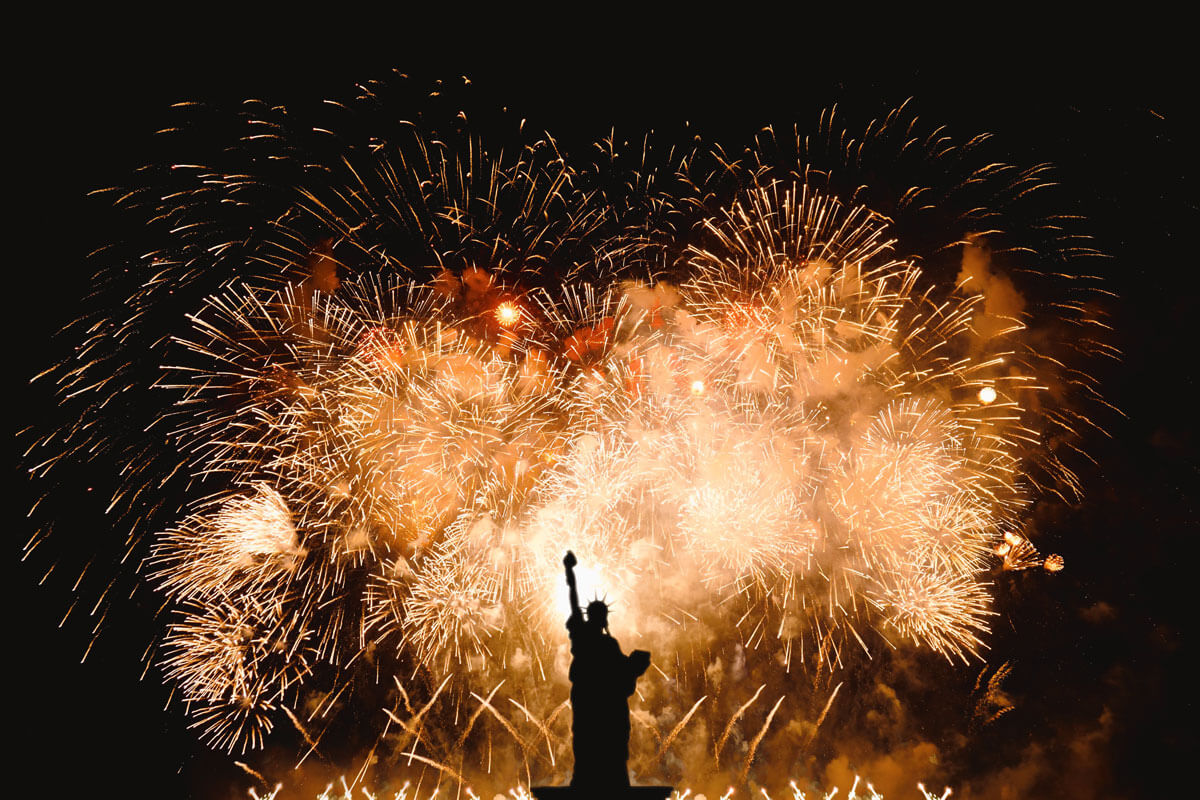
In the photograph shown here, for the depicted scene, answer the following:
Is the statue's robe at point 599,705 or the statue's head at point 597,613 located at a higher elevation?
the statue's head at point 597,613

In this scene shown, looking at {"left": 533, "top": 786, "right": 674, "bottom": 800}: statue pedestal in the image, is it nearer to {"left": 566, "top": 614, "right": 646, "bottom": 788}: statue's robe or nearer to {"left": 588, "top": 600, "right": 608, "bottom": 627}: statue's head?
{"left": 566, "top": 614, "right": 646, "bottom": 788}: statue's robe

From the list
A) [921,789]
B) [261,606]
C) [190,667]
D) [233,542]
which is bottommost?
[921,789]

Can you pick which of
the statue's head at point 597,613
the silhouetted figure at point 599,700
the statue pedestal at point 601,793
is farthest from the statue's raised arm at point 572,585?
the statue pedestal at point 601,793

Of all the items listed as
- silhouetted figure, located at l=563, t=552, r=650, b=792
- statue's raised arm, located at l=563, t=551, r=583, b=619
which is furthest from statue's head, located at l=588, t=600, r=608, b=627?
statue's raised arm, located at l=563, t=551, r=583, b=619

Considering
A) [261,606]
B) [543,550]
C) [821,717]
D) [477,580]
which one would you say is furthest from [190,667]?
[821,717]

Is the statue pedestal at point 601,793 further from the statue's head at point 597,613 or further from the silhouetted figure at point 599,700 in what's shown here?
the statue's head at point 597,613

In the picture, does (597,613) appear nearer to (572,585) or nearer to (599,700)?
(572,585)

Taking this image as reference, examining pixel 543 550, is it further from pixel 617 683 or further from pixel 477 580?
pixel 617 683
